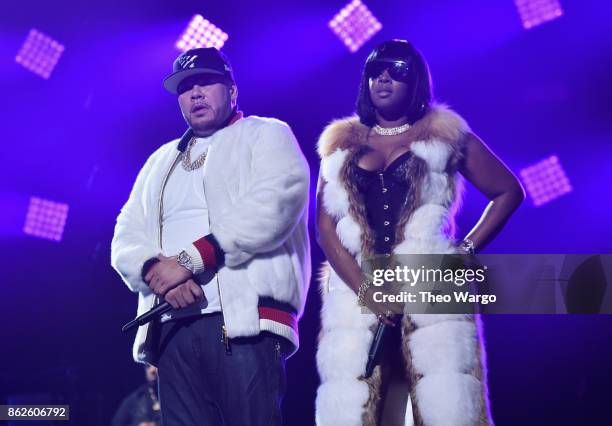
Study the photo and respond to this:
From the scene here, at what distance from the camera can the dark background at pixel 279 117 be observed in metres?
4.84

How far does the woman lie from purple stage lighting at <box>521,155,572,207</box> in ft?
5.27

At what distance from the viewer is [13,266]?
529 centimetres

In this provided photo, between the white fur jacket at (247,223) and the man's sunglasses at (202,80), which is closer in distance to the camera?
the white fur jacket at (247,223)

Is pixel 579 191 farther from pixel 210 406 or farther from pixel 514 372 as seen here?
Answer: pixel 210 406

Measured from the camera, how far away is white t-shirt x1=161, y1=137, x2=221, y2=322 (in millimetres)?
3004

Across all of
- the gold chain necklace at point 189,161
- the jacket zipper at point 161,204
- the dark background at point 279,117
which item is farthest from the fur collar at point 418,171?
the dark background at point 279,117

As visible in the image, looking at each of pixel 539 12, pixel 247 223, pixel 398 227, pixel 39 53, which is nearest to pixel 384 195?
pixel 398 227

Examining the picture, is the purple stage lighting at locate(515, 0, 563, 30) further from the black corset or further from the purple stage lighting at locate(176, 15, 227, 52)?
the black corset

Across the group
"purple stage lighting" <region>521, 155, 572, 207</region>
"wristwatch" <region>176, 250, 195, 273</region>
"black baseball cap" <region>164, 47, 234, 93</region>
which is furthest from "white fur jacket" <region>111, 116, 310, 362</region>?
"purple stage lighting" <region>521, 155, 572, 207</region>

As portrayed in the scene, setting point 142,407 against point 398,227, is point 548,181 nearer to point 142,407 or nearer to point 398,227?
point 398,227

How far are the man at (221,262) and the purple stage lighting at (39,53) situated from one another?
2204 millimetres

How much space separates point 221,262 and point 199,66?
821 mm

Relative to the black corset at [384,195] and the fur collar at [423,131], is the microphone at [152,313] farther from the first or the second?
the fur collar at [423,131]

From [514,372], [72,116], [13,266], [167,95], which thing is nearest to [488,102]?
[514,372]
